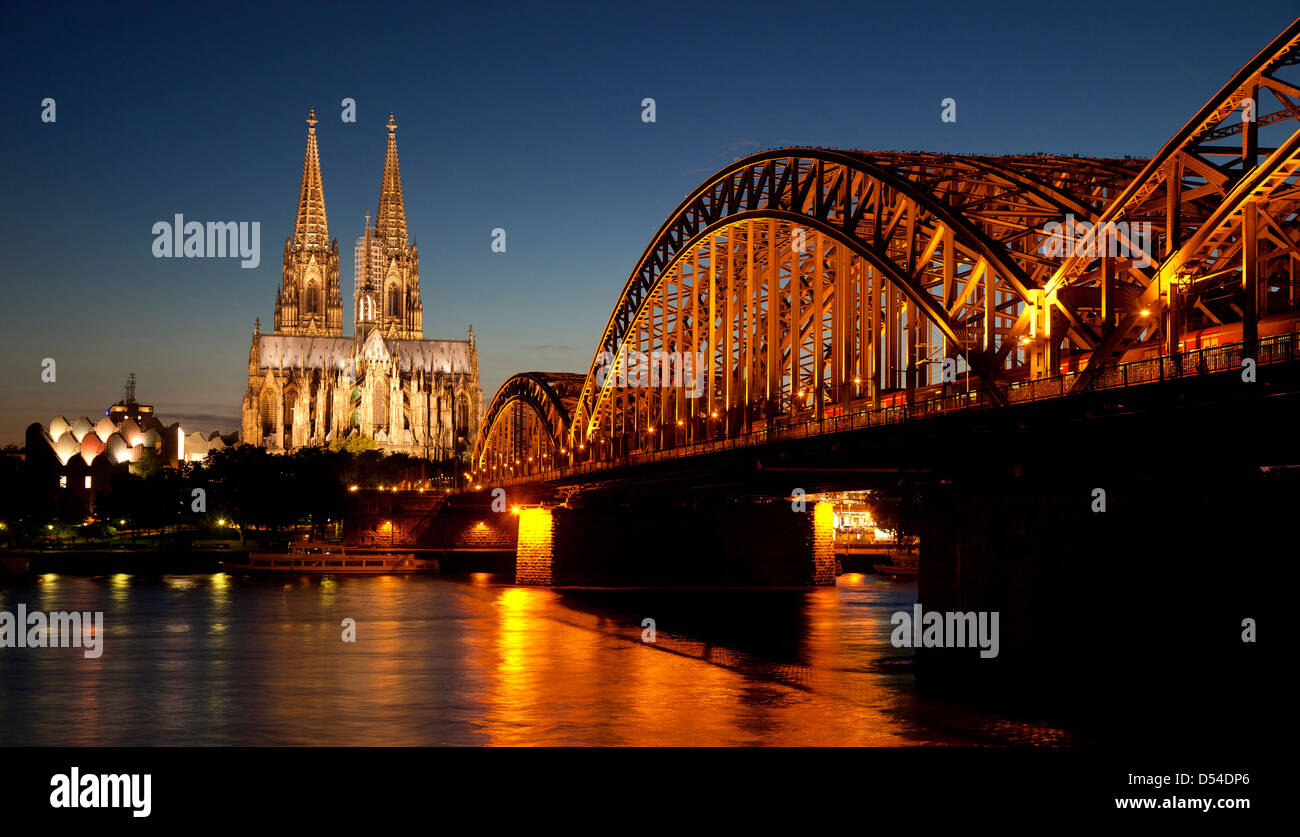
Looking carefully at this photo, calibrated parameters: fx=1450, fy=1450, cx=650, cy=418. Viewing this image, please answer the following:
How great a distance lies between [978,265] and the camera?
44562 mm

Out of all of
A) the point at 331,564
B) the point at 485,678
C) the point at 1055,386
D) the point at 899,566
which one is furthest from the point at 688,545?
the point at 1055,386

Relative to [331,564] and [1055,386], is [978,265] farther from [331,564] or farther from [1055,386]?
[331,564]

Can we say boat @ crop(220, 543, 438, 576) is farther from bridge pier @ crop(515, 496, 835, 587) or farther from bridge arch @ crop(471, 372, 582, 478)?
bridge pier @ crop(515, 496, 835, 587)

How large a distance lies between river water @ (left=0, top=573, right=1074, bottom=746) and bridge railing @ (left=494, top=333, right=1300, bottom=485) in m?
8.16

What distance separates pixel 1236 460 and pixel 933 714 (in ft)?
32.2

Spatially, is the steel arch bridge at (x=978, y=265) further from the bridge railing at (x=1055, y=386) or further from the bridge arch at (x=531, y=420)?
the bridge arch at (x=531, y=420)

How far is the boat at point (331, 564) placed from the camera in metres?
123

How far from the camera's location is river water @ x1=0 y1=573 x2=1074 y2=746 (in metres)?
37.2

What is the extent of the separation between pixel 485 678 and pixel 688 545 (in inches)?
1740

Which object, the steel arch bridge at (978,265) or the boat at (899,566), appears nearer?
the steel arch bridge at (978,265)

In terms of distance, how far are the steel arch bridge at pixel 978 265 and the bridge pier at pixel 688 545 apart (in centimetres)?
779

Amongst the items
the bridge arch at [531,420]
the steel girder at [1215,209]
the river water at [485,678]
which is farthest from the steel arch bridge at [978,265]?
the bridge arch at [531,420]
